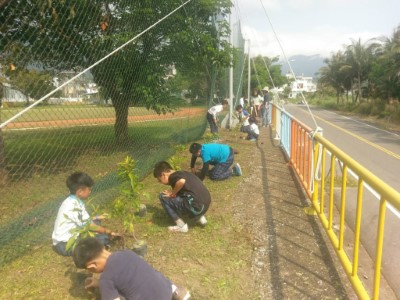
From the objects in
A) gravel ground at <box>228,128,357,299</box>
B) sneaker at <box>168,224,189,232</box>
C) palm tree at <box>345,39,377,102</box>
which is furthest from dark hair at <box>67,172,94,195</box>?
palm tree at <box>345,39,377,102</box>

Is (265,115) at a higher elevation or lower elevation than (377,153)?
higher

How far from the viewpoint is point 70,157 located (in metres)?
6.70

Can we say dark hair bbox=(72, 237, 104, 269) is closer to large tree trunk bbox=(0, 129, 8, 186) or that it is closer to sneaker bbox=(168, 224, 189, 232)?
sneaker bbox=(168, 224, 189, 232)

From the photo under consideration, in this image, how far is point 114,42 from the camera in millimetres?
5484

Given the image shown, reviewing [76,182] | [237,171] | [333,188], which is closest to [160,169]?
[76,182]

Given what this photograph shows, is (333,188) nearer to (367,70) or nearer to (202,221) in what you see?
(202,221)

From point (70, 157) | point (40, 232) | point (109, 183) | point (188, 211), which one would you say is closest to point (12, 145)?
point (70, 157)

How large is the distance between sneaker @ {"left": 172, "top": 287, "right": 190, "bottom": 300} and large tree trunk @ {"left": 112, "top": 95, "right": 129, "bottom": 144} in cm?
367

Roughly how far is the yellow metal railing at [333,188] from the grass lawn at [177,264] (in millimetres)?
816

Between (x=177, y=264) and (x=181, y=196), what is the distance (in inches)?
33.8

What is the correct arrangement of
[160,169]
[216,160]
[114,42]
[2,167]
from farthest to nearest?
[216,160] < [114,42] < [2,167] < [160,169]

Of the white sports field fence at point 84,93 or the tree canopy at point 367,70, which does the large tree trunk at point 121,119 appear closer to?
the white sports field fence at point 84,93

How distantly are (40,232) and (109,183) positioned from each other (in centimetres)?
135

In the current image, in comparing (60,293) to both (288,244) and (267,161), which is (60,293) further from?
(267,161)
